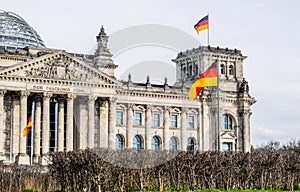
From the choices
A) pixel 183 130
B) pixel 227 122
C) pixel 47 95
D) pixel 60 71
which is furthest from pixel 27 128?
pixel 227 122

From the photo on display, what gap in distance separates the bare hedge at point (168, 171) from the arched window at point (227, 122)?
1692 inches

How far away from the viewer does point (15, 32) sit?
107 m

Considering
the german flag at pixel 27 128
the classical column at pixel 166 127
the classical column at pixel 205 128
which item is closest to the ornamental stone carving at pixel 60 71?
the german flag at pixel 27 128

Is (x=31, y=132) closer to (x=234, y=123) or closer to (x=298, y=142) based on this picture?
(x=234, y=123)

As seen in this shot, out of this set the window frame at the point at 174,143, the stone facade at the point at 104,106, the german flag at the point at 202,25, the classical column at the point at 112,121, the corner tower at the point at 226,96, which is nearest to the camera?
the german flag at the point at 202,25

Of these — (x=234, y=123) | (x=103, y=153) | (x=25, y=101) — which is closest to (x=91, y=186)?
(x=103, y=153)

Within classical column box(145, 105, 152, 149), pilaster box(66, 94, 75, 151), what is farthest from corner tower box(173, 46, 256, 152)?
pilaster box(66, 94, 75, 151)

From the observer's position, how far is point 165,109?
360 ft

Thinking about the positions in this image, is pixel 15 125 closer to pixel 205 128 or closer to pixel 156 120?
pixel 156 120

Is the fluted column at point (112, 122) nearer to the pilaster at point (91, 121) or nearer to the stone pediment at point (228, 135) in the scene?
the pilaster at point (91, 121)

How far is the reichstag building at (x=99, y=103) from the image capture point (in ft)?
304

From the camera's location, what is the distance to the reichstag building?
304 feet

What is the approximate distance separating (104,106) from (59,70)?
992cm

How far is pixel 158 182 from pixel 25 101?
33.9m
